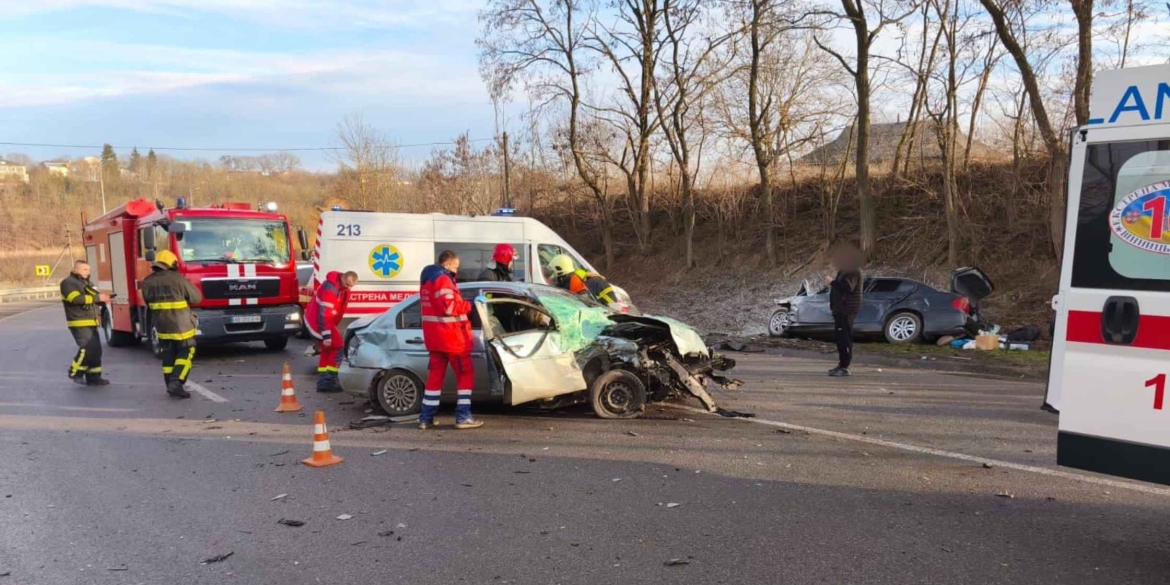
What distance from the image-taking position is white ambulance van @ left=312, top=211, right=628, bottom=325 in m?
11.3

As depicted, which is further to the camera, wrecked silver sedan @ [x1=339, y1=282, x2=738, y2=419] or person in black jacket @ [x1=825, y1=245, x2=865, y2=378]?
person in black jacket @ [x1=825, y1=245, x2=865, y2=378]

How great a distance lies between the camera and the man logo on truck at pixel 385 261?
37.7 ft

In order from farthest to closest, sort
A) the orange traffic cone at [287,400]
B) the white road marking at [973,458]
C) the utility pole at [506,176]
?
the utility pole at [506,176] → the orange traffic cone at [287,400] → the white road marking at [973,458]

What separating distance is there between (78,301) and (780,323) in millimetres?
11827

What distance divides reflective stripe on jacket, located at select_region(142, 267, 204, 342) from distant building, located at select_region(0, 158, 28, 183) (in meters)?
57.4

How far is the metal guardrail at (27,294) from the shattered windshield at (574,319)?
46102 mm

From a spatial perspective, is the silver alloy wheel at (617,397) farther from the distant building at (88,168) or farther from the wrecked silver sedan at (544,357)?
the distant building at (88,168)

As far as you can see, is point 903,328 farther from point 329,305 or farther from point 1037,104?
point 329,305

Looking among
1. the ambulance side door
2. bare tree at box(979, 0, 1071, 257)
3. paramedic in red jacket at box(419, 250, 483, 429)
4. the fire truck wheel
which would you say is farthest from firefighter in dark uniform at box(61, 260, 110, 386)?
bare tree at box(979, 0, 1071, 257)

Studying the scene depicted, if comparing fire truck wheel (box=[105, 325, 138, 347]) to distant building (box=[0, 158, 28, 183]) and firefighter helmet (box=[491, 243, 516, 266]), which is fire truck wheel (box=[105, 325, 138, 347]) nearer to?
firefighter helmet (box=[491, 243, 516, 266])

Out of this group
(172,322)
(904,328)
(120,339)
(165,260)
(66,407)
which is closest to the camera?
(66,407)

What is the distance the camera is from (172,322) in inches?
335

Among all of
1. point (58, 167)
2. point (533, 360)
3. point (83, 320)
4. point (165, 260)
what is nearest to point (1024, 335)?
point (533, 360)

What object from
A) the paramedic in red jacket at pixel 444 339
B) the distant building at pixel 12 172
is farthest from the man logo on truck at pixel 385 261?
the distant building at pixel 12 172
